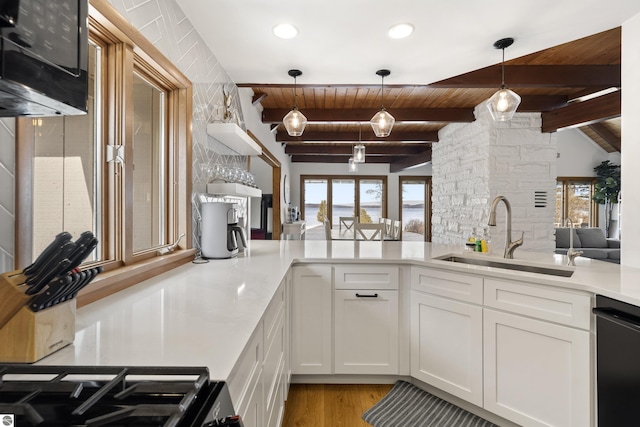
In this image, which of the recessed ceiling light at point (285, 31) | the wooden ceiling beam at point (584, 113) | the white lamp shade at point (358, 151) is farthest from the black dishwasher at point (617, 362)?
the white lamp shade at point (358, 151)

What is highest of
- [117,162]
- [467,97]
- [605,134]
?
[605,134]

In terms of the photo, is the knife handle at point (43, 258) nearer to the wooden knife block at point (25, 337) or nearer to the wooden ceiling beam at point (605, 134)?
the wooden knife block at point (25, 337)

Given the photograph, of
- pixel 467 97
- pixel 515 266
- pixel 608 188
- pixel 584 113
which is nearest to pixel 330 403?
pixel 515 266

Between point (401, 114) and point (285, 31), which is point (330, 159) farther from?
point (285, 31)

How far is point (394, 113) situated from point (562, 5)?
2586mm

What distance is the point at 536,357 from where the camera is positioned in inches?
65.0

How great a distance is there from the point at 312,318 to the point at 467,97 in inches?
131

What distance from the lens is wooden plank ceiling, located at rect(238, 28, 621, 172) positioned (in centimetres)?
312

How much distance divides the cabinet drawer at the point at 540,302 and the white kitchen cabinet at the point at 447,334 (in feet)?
0.28

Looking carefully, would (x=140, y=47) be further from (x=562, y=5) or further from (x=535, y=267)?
(x=535, y=267)

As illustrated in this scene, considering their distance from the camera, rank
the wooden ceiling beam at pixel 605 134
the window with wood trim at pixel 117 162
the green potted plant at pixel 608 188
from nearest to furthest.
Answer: the window with wood trim at pixel 117 162
the wooden ceiling beam at pixel 605 134
the green potted plant at pixel 608 188

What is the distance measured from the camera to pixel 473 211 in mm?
4398

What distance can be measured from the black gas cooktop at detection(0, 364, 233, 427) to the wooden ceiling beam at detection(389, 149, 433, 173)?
6644mm

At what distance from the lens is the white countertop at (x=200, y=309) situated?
0.76m
